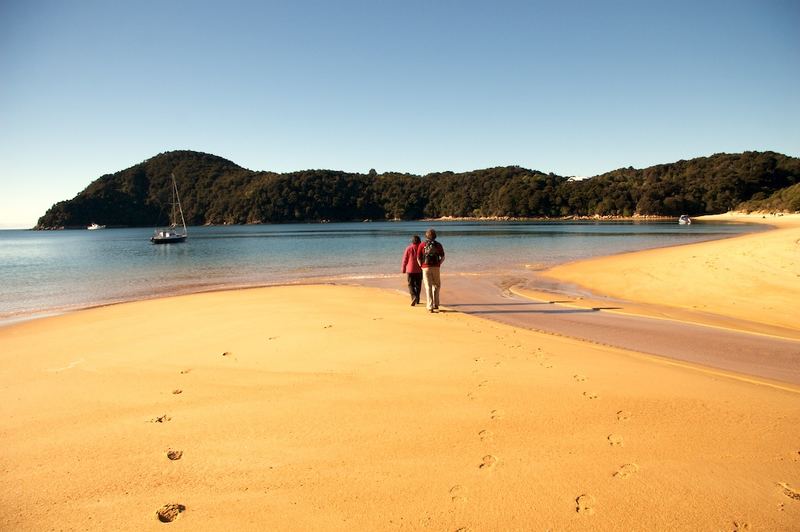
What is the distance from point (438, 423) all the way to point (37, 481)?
354 cm

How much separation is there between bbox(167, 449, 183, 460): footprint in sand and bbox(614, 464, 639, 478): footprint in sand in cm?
378

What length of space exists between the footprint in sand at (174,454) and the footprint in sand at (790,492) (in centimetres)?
492

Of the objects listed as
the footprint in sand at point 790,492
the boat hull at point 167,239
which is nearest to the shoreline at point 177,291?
the footprint in sand at point 790,492

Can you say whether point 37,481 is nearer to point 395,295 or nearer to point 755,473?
point 755,473

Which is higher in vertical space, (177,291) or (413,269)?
(413,269)

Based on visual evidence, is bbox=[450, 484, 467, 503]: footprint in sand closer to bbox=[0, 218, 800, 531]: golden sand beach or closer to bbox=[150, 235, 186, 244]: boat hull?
bbox=[0, 218, 800, 531]: golden sand beach

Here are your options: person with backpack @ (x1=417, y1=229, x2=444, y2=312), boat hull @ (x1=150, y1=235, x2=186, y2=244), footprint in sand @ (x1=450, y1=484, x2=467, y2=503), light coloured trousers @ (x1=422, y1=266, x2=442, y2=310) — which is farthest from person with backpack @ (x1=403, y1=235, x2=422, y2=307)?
boat hull @ (x1=150, y1=235, x2=186, y2=244)

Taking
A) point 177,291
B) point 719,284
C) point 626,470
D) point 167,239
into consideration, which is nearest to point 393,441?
point 626,470

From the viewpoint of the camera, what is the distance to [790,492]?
319 cm

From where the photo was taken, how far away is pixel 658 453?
376 cm

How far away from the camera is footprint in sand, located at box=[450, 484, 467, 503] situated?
10.5 ft

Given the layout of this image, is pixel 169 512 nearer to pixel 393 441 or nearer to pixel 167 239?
pixel 393 441

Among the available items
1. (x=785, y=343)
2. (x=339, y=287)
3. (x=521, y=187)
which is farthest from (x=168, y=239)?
(x=521, y=187)

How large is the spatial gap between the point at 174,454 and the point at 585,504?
3.53 metres
